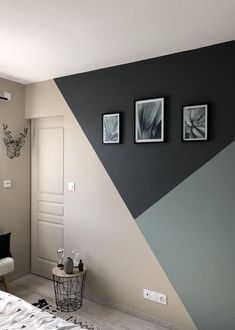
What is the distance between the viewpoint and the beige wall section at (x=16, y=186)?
11.2 ft

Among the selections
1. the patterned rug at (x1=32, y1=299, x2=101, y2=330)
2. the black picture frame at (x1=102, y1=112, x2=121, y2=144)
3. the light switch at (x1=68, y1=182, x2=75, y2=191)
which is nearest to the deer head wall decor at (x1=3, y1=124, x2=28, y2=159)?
the light switch at (x1=68, y1=182, x2=75, y2=191)

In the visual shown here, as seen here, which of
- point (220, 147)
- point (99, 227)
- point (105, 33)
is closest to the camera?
point (105, 33)

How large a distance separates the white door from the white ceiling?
0.97m

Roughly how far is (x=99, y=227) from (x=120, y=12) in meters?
2.13

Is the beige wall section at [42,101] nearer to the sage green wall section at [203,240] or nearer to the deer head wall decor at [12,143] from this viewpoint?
the deer head wall decor at [12,143]

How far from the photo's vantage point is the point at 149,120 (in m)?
2.69

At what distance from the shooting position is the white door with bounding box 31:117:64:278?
11.4ft

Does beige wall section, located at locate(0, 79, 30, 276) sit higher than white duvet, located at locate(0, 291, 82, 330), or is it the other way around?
beige wall section, located at locate(0, 79, 30, 276)

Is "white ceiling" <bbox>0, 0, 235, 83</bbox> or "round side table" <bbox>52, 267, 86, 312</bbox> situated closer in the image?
"white ceiling" <bbox>0, 0, 235, 83</bbox>

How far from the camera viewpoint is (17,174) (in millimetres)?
3594

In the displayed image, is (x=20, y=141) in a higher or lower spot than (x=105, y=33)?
lower

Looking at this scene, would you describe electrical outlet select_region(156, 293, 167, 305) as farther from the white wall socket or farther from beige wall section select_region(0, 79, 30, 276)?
beige wall section select_region(0, 79, 30, 276)

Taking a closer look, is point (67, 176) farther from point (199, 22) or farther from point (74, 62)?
point (199, 22)

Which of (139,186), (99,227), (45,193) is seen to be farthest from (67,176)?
(139,186)
